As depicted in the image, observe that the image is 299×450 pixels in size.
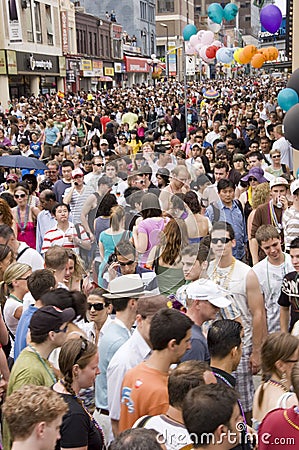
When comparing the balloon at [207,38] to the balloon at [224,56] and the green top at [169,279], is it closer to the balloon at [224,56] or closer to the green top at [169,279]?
the balloon at [224,56]

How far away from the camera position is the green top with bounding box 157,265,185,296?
472 centimetres

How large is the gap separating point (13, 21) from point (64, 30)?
12598mm

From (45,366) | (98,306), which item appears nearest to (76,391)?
(45,366)

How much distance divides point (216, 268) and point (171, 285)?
39 cm

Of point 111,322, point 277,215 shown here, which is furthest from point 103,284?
point 277,215

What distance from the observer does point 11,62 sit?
32.8m

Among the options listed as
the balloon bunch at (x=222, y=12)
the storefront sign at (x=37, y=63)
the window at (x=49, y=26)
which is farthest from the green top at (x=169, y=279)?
the window at (x=49, y=26)

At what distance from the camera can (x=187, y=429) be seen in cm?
274

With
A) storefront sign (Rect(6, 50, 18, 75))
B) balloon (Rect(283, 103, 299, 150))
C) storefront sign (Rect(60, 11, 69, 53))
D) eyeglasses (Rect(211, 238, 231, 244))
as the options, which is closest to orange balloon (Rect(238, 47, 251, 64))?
balloon (Rect(283, 103, 299, 150))

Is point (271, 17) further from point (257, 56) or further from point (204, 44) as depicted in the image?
point (204, 44)

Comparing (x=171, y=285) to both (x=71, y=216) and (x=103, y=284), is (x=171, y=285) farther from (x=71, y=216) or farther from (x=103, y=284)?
(x=71, y=216)

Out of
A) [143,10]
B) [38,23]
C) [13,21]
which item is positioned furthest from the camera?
[143,10]

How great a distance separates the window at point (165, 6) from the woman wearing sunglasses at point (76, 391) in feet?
302

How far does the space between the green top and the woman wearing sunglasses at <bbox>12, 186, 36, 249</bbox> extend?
9.21 feet
